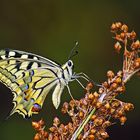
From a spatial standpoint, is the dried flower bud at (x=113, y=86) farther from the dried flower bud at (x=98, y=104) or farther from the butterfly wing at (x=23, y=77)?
the butterfly wing at (x=23, y=77)

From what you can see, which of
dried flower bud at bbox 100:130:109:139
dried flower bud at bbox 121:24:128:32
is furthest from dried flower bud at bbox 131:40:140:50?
dried flower bud at bbox 100:130:109:139

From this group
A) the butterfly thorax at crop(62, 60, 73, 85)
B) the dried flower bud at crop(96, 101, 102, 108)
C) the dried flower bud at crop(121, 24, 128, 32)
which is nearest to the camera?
the dried flower bud at crop(96, 101, 102, 108)

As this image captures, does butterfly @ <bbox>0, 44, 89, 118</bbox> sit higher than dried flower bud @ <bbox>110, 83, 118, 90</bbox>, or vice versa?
butterfly @ <bbox>0, 44, 89, 118</bbox>

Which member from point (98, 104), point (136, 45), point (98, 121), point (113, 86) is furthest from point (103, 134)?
point (136, 45)

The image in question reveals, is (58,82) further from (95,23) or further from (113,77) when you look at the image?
(95,23)

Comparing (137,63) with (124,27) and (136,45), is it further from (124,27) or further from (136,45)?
(124,27)

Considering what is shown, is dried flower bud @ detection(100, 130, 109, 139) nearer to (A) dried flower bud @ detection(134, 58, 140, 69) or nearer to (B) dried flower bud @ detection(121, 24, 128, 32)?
(A) dried flower bud @ detection(134, 58, 140, 69)

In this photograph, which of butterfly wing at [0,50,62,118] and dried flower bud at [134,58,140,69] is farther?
butterfly wing at [0,50,62,118]

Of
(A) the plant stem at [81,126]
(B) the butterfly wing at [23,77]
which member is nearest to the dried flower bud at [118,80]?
(A) the plant stem at [81,126]
